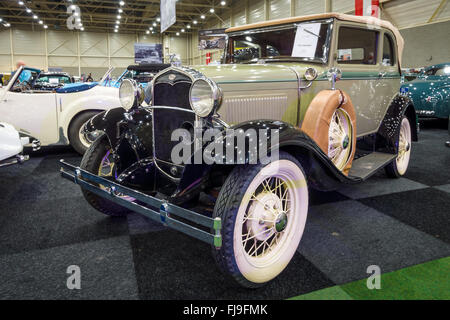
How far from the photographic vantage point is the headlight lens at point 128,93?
2.31 metres

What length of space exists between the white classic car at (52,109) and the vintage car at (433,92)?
20.6 feet

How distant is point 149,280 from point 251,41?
2.34m

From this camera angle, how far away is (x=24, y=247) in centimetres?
225

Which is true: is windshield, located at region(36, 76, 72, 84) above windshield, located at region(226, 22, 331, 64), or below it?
above

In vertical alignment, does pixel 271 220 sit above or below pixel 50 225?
above

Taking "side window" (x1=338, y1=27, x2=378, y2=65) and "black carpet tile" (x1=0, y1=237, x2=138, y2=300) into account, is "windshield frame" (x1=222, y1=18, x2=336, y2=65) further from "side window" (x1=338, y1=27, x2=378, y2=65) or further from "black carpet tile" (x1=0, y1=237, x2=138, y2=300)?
"black carpet tile" (x1=0, y1=237, x2=138, y2=300)

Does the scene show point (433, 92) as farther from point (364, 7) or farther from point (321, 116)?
point (321, 116)

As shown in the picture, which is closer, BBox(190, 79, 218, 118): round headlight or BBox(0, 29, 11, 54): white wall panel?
BBox(190, 79, 218, 118): round headlight

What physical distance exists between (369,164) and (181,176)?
2.00 metres

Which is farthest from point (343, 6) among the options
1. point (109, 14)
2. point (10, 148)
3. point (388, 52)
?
point (109, 14)

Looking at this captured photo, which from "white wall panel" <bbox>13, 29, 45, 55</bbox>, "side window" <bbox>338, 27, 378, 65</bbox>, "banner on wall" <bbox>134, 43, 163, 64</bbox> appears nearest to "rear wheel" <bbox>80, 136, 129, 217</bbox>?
"side window" <bbox>338, 27, 378, 65</bbox>

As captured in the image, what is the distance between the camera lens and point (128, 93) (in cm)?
234

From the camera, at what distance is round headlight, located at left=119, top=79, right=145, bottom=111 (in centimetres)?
232

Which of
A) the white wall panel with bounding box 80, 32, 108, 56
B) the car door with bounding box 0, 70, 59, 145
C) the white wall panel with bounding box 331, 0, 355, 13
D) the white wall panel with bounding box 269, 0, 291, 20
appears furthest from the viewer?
the white wall panel with bounding box 80, 32, 108, 56
